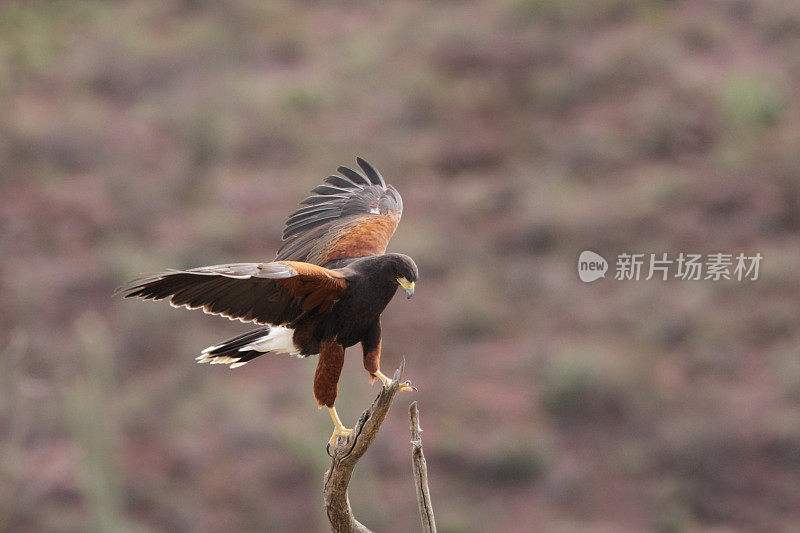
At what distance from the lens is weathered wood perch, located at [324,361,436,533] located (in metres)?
5.71

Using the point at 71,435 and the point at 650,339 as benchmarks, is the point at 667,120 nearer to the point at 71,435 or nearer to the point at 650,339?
the point at 650,339

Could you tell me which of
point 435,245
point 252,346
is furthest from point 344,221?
point 435,245

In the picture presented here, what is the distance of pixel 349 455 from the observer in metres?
6.00

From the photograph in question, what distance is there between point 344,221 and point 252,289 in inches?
70.2

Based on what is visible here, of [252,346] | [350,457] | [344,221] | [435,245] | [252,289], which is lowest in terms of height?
[350,457]

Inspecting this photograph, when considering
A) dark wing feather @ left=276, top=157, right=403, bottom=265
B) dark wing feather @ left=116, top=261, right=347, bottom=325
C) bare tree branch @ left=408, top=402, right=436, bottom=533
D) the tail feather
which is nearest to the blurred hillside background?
dark wing feather @ left=276, top=157, right=403, bottom=265

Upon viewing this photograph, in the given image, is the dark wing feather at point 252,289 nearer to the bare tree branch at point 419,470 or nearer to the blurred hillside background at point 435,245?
the bare tree branch at point 419,470

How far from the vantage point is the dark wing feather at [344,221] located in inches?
267

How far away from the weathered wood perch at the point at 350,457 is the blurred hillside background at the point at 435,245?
24.7 feet

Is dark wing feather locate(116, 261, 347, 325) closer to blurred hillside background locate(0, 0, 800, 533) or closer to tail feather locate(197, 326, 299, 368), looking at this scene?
tail feather locate(197, 326, 299, 368)

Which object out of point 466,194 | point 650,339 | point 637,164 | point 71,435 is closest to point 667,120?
point 637,164

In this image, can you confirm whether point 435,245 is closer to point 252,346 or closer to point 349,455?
point 252,346

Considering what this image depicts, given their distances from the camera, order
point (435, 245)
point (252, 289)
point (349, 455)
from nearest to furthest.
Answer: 1. point (252, 289)
2. point (349, 455)
3. point (435, 245)

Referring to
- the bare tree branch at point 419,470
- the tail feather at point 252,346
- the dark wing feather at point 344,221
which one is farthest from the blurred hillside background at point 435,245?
the tail feather at point 252,346
